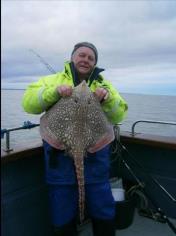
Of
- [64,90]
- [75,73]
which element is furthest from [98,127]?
[75,73]

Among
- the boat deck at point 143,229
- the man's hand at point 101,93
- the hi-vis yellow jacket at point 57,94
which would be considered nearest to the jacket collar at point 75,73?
the hi-vis yellow jacket at point 57,94

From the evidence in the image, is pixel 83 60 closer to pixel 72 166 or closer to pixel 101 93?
pixel 101 93

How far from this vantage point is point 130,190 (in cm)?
423

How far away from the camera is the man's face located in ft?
9.87

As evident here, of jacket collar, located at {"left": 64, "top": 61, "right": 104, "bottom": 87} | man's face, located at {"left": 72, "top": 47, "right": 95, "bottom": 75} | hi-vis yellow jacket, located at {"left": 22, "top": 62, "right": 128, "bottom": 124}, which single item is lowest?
hi-vis yellow jacket, located at {"left": 22, "top": 62, "right": 128, "bottom": 124}

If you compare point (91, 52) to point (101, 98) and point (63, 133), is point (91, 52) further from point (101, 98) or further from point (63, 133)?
point (63, 133)

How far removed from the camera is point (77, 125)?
268cm

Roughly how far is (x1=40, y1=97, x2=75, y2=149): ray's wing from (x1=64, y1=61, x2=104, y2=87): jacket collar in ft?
1.20

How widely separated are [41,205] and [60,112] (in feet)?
4.57

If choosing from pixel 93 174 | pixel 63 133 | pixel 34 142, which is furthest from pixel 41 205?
pixel 63 133

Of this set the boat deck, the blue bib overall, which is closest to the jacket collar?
the blue bib overall

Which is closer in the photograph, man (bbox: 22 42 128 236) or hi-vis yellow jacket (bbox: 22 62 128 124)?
hi-vis yellow jacket (bbox: 22 62 128 124)

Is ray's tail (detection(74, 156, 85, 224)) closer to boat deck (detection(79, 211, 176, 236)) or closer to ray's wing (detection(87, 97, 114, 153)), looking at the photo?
ray's wing (detection(87, 97, 114, 153))

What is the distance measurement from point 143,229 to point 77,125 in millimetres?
2000
